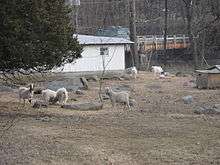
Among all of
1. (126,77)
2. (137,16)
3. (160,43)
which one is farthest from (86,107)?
(137,16)

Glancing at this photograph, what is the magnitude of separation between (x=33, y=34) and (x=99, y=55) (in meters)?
25.5

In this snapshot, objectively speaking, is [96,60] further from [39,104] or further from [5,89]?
[39,104]

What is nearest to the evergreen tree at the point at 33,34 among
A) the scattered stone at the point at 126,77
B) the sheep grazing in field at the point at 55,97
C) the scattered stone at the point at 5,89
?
the sheep grazing in field at the point at 55,97

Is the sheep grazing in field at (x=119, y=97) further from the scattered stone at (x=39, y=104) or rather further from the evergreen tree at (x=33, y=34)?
the evergreen tree at (x=33, y=34)

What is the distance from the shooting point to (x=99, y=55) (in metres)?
41.0

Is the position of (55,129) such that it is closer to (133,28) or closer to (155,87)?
(155,87)

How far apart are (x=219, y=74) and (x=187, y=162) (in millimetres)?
19178

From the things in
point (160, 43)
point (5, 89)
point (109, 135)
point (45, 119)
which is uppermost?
point (109, 135)

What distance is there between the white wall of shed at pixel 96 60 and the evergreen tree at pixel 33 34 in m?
22.9

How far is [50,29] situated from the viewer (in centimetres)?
1595

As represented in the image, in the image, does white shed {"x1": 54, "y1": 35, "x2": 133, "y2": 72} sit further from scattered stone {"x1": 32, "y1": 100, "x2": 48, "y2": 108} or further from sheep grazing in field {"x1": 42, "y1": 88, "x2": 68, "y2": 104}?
scattered stone {"x1": 32, "y1": 100, "x2": 48, "y2": 108}

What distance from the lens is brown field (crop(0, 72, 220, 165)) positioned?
10445mm

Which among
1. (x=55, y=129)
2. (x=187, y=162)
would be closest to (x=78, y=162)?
(x=187, y=162)

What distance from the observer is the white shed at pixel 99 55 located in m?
40.0
